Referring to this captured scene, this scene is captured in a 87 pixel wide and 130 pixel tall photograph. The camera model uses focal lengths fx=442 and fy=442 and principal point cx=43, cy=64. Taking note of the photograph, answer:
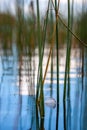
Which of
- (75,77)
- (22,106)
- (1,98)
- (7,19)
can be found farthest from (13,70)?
(7,19)

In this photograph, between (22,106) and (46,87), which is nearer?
(22,106)

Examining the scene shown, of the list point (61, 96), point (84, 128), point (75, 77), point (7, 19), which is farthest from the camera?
point (7, 19)

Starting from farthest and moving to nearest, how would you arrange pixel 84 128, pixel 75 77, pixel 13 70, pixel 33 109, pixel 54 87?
1. pixel 13 70
2. pixel 75 77
3. pixel 54 87
4. pixel 33 109
5. pixel 84 128

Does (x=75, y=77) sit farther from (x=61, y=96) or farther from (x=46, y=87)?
(x=61, y=96)

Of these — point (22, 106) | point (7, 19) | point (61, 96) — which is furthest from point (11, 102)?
point (7, 19)

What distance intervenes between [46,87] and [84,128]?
49.7 inches

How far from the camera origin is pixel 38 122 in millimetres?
2516

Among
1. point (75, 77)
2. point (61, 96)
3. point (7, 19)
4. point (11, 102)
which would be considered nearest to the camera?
point (11, 102)

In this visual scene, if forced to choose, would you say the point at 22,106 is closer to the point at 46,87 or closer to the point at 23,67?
the point at 46,87

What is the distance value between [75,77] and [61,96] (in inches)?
40.4

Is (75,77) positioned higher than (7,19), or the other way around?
(7,19)

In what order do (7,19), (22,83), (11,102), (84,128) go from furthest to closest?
(7,19) → (22,83) → (11,102) → (84,128)

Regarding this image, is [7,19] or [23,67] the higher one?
[7,19]

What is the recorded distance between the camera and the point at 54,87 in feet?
11.8
